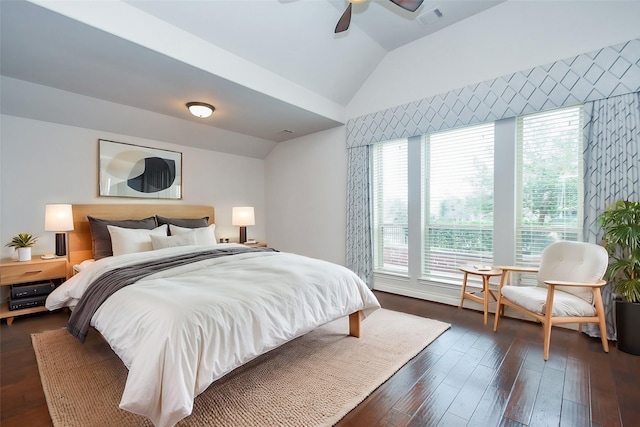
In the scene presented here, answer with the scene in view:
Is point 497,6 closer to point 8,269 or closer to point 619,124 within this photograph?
point 619,124

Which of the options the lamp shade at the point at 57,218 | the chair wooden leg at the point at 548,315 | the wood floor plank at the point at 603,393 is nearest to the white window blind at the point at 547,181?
the chair wooden leg at the point at 548,315

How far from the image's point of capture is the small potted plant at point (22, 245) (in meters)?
2.99

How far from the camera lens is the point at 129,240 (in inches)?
128

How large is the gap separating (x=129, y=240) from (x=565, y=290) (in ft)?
14.7

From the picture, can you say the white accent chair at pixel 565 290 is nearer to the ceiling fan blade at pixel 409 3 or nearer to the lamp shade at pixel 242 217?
the ceiling fan blade at pixel 409 3

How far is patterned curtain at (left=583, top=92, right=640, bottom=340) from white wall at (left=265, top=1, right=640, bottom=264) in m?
0.61

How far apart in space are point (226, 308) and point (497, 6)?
404cm

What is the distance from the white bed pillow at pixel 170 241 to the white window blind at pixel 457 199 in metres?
3.04

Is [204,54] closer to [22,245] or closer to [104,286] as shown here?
[104,286]

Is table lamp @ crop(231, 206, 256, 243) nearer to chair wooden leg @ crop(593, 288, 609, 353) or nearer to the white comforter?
the white comforter

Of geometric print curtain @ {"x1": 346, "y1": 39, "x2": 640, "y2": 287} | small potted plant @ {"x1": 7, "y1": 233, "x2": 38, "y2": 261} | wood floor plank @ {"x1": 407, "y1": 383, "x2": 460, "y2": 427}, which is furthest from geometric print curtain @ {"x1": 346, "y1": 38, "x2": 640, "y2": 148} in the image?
small potted plant @ {"x1": 7, "y1": 233, "x2": 38, "y2": 261}

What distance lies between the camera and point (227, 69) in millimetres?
2938

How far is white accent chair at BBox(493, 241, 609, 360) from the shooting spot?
7.49 feet

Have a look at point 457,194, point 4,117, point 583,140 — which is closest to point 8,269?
point 4,117
